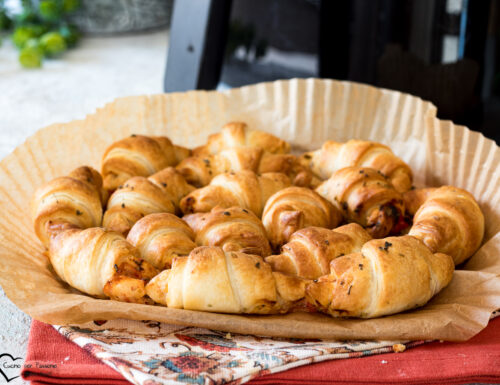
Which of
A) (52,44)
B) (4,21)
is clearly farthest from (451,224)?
(4,21)

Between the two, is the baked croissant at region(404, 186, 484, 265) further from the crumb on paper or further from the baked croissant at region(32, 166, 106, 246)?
the baked croissant at region(32, 166, 106, 246)

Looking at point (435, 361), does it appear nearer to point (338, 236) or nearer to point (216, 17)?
point (338, 236)

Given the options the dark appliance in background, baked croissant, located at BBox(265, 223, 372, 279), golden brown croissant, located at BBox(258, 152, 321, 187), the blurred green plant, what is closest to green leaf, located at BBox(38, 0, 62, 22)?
the blurred green plant

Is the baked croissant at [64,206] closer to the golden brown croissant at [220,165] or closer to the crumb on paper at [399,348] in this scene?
the golden brown croissant at [220,165]

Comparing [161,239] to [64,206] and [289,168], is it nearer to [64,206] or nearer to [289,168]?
[64,206]

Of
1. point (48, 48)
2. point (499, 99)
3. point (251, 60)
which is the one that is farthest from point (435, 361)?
point (48, 48)
